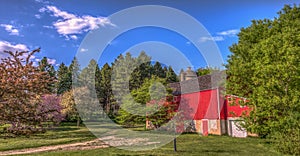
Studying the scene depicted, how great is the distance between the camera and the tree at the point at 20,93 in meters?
5.22

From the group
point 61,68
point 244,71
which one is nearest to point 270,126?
point 244,71

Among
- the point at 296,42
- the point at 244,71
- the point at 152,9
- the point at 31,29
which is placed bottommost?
the point at 244,71

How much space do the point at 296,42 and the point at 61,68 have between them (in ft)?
194

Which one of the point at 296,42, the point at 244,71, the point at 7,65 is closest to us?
the point at 7,65

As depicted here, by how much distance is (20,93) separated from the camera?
5.30m

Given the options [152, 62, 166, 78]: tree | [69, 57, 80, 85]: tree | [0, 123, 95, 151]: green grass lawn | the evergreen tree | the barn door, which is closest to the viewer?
[0, 123, 95, 151]: green grass lawn

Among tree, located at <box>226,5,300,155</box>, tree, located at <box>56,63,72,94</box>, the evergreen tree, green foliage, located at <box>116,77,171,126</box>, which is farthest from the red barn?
tree, located at <box>56,63,72,94</box>

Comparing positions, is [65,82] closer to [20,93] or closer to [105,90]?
[105,90]

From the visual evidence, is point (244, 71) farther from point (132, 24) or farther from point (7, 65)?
point (7, 65)

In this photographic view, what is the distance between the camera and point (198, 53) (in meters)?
19.2

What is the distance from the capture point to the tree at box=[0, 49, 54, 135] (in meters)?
5.22

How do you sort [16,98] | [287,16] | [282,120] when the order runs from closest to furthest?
[16,98] < [282,120] < [287,16]

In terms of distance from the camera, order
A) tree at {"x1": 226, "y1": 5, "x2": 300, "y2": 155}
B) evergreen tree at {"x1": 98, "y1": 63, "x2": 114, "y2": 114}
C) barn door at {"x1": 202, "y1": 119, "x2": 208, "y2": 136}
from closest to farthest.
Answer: tree at {"x1": 226, "y1": 5, "x2": 300, "y2": 155}
barn door at {"x1": 202, "y1": 119, "x2": 208, "y2": 136}
evergreen tree at {"x1": 98, "y1": 63, "x2": 114, "y2": 114}

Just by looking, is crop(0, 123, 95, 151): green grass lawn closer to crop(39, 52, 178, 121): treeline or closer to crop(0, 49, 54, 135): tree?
crop(0, 49, 54, 135): tree
